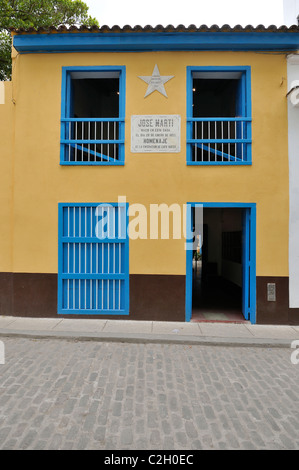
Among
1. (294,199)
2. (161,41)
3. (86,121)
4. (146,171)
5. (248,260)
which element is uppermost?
(161,41)

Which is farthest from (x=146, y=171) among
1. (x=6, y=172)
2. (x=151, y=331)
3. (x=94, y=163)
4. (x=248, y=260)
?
(x=151, y=331)

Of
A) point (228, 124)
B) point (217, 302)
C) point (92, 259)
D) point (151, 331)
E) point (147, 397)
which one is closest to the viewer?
point (147, 397)

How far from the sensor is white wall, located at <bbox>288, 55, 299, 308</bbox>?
5.98 meters

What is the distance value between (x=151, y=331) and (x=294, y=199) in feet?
14.3

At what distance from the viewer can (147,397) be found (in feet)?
10.9

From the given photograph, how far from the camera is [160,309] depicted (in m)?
6.08

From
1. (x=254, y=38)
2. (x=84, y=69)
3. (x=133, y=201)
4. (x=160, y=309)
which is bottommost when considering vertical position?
(x=160, y=309)

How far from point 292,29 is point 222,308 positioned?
6878 mm

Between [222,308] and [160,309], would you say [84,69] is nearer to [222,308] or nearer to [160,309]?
[160,309]

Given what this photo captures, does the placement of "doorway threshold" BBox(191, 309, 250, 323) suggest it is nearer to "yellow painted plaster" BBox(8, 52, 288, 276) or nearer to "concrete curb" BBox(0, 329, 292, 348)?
"concrete curb" BBox(0, 329, 292, 348)

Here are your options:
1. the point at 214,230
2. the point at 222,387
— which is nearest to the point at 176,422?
the point at 222,387

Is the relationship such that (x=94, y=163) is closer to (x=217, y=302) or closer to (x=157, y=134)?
(x=157, y=134)

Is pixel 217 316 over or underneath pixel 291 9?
underneath

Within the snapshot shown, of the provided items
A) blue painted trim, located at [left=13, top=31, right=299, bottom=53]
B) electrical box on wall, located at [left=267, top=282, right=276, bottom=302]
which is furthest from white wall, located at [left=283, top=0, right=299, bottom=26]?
electrical box on wall, located at [left=267, top=282, right=276, bottom=302]
